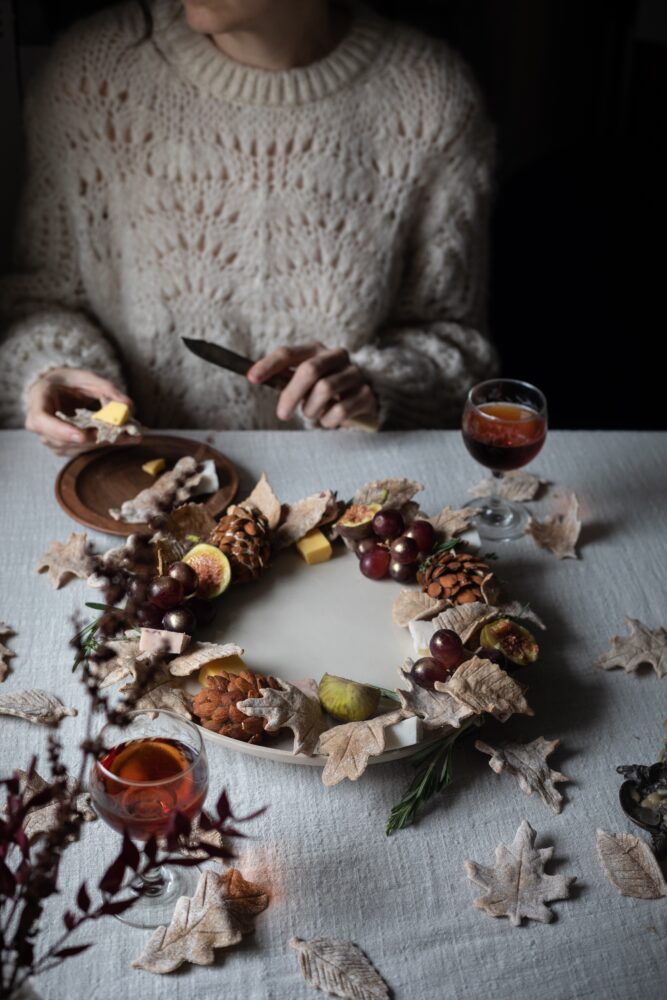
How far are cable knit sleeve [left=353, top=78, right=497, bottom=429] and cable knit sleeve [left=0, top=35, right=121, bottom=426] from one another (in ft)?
1.53

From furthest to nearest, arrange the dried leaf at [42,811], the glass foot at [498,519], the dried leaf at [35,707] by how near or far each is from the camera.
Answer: the glass foot at [498,519] → the dried leaf at [35,707] → the dried leaf at [42,811]

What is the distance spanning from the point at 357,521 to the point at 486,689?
1.04 ft

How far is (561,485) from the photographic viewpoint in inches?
54.2

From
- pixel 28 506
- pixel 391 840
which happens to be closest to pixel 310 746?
pixel 391 840

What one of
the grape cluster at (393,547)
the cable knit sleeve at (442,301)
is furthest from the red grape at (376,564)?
the cable knit sleeve at (442,301)

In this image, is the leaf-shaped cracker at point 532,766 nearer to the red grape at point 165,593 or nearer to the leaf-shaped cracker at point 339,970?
the leaf-shaped cracker at point 339,970

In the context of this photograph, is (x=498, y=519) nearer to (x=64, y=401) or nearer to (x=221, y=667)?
(x=221, y=667)

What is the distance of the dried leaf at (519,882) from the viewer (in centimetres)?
79

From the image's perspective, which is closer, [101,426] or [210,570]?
[210,570]

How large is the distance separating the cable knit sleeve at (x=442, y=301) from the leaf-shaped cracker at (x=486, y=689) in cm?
74

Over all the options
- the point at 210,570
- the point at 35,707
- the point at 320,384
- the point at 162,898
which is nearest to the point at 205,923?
the point at 162,898

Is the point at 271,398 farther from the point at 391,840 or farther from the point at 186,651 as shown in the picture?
the point at 391,840

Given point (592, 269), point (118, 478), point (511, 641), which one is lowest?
point (592, 269)

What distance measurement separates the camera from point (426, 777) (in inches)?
34.7
